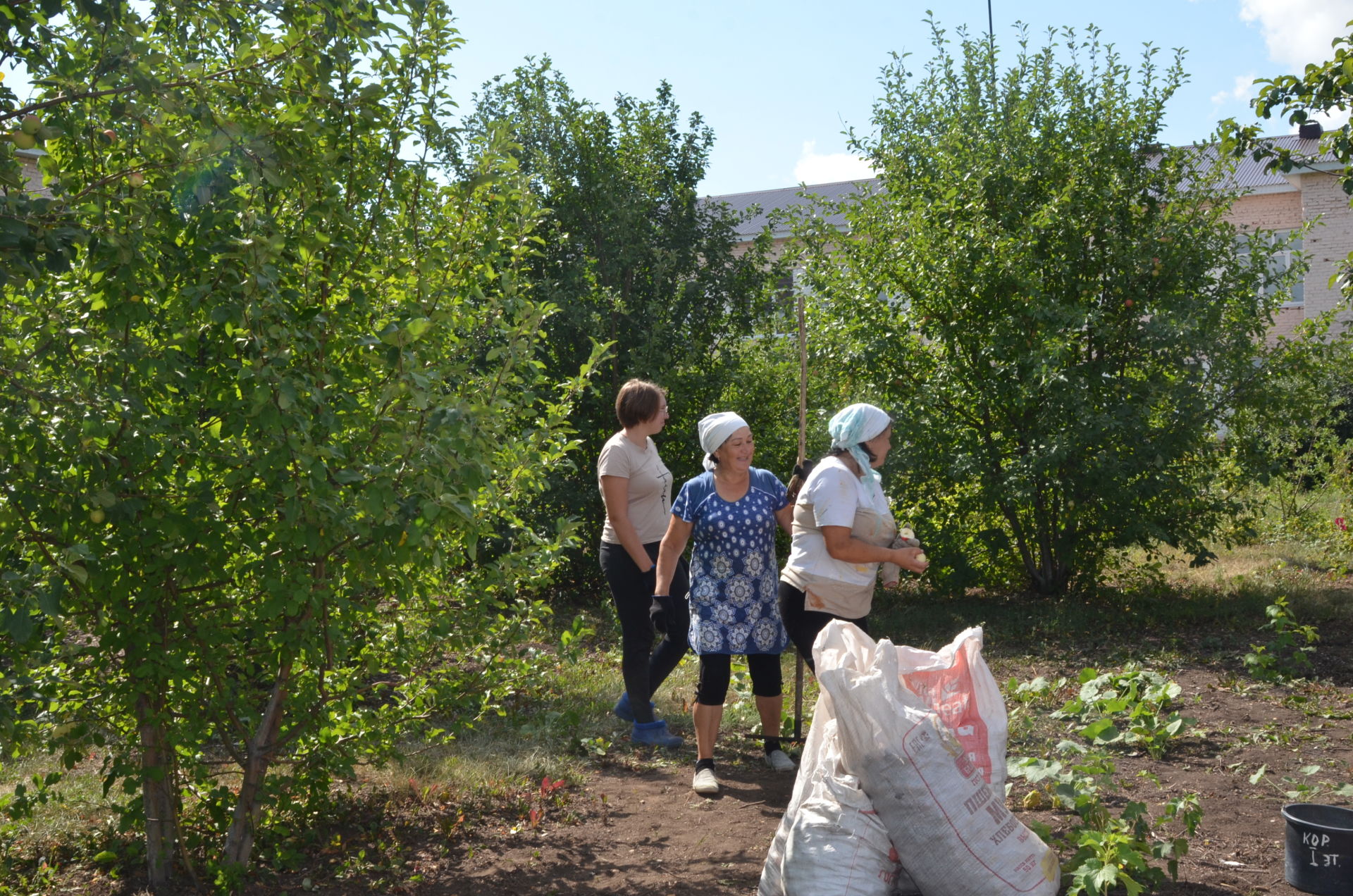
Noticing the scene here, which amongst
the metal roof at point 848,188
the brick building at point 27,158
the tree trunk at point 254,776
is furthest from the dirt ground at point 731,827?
the metal roof at point 848,188

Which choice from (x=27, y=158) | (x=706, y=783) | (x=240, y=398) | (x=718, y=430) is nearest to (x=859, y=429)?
(x=718, y=430)

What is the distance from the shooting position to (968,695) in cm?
346

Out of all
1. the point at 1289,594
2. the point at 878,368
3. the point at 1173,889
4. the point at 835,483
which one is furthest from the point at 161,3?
the point at 1289,594

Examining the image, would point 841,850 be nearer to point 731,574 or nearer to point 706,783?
point 706,783

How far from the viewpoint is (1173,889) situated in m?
3.50

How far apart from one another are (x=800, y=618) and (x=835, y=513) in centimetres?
58

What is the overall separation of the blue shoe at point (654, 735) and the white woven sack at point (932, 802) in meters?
2.31

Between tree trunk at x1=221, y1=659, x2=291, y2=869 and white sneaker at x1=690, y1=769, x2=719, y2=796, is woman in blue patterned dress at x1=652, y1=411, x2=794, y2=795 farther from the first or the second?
tree trunk at x1=221, y1=659, x2=291, y2=869

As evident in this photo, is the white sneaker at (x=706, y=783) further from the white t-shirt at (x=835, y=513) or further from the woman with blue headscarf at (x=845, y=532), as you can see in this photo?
the white t-shirt at (x=835, y=513)

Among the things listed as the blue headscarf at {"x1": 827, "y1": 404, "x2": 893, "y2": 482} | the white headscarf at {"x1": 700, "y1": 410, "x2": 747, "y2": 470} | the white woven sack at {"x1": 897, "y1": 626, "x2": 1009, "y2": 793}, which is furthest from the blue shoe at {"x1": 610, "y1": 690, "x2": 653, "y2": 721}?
the white woven sack at {"x1": 897, "y1": 626, "x2": 1009, "y2": 793}

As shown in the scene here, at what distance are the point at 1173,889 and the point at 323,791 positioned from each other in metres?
A: 2.87

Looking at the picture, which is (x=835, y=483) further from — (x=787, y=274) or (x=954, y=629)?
(x=787, y=274)

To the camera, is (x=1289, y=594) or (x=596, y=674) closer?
→ (x=596, y=674)

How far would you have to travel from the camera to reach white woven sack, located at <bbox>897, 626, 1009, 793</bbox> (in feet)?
11.0
